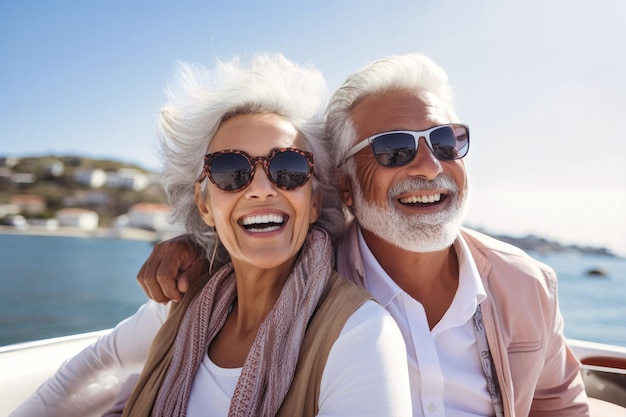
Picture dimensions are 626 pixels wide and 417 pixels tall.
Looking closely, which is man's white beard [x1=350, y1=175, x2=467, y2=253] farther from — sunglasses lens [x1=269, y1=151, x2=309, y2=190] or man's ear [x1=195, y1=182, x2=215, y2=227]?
man's ear [x1=195, y1=182, x2=215, y2=227]

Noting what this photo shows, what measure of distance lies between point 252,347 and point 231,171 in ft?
1.90

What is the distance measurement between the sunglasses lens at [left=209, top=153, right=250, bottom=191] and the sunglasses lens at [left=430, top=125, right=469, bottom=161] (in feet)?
2.51

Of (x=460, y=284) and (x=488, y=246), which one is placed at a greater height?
(x=488, y=246)

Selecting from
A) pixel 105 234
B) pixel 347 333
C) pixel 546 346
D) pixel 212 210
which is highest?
pixel 212 210

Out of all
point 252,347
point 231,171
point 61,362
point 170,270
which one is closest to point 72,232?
point 61,362

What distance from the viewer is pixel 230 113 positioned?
5.94ft

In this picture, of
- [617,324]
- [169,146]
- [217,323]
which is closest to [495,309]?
[217,323]

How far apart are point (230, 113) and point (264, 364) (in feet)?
2.88

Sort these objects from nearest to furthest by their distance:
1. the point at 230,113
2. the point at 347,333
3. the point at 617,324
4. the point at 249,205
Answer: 1. the point at 347,333
2. the point at 249,205
3. the point at 230,113
4. the point at 617,324

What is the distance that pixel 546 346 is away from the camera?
1953 mm

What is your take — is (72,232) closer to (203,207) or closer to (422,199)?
(203,207)

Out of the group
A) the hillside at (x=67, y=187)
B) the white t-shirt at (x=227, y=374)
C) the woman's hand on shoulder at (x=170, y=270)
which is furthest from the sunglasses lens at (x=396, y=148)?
the hillside at (x=67, y=187)

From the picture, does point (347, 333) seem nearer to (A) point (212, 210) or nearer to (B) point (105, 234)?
(A) point (212, 210)

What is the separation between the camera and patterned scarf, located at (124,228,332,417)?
4.87ft
